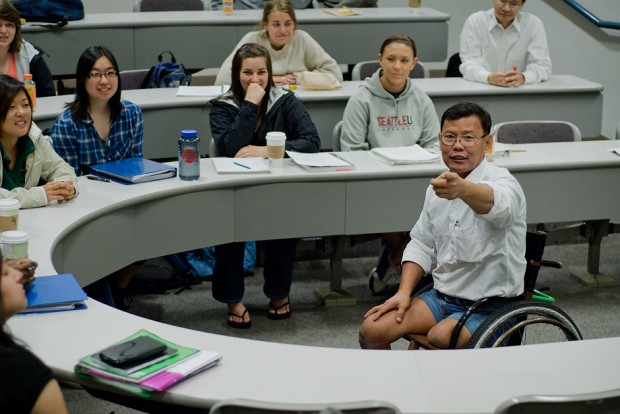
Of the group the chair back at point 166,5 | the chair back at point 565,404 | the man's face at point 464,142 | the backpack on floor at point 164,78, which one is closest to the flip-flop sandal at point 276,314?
the man's face at point 464,142

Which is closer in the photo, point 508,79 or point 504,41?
point 508,79

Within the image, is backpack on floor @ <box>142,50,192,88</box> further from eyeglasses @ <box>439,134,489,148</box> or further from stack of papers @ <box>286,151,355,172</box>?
eyeglasses @ <box>439,134,489,148</box>

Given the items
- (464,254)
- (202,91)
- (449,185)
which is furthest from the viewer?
(202,91)

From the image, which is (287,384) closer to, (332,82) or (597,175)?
(597,175)

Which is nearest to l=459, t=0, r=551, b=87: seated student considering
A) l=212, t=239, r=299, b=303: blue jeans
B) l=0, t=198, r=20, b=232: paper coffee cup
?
l=212, t=239, r=299, b=303: blue jeans

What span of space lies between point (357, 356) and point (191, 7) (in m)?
5.44

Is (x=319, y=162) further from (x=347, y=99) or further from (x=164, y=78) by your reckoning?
(x=164, y=78)

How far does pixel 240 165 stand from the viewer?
13.7 ft

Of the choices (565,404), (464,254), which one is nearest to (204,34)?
(464,254)

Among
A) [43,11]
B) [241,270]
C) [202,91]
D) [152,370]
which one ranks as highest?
[43,11]

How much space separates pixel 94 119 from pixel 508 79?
8.69 feet

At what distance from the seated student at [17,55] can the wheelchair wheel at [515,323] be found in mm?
3221

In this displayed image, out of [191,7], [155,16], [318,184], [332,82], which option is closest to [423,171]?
[318,184]

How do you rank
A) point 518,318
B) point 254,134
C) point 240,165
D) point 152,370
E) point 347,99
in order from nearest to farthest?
point 152,370
point 518,318
point 240,165
point 254,134
point 347,99
